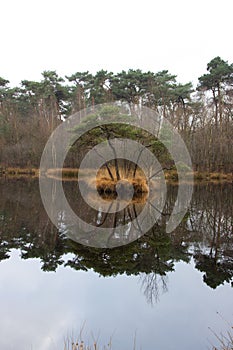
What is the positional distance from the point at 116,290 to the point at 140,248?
2146mm

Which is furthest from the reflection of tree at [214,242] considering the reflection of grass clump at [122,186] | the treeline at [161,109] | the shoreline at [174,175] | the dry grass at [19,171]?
the dry grass at [19,171]

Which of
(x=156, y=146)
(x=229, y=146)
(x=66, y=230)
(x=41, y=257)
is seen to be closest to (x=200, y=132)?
(x=229, y=146)

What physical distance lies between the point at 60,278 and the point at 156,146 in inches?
459

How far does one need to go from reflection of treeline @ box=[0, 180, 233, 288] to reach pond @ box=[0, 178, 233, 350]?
0.8 inches

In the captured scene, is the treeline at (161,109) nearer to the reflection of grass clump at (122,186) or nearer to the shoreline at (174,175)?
the shoreline at (174,175)

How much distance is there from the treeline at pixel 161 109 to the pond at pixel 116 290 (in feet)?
67.9

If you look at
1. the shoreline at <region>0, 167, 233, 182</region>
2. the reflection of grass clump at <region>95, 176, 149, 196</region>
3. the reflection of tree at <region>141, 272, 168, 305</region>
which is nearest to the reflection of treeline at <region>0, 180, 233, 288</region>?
the reflection of tree at <region>141, 272, 168, 305</region>

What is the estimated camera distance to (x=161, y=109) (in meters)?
30.3

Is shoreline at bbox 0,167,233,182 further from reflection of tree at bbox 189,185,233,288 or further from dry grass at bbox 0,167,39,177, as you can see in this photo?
reflection of tree at bbox 189,185,233,288

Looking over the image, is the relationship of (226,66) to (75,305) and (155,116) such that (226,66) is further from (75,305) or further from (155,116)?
(75,305)

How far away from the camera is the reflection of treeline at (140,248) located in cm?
601

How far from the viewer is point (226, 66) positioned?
28.6 metres

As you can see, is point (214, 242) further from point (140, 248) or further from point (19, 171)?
point (19, 171)

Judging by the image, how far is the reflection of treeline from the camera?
19.7 ft
